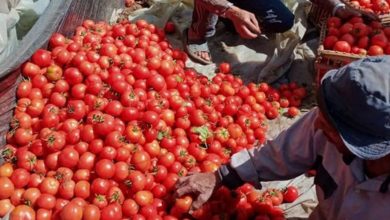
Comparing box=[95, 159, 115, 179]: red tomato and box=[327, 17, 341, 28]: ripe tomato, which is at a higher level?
box=[327, 17, 341, 28]: ripe tomato

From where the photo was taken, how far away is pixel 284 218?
2648 millimetres

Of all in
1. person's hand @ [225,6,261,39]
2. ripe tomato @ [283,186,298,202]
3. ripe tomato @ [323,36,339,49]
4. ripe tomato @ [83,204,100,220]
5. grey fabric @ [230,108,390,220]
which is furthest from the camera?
ripe tomato @ [323,36,339,49]

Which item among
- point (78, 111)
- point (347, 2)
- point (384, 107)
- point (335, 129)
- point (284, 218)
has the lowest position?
point (284, 218)

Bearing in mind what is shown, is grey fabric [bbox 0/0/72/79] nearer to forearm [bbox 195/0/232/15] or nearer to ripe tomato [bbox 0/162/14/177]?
ripe tomato [bbox 0/162/14/177]

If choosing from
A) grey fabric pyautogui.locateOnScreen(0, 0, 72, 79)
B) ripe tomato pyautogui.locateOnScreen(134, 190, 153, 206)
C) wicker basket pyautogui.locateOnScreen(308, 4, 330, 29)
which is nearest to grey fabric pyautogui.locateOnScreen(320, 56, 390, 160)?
ripe tomato pyautogui.locateOnScreen(134, 190, 153, 206)

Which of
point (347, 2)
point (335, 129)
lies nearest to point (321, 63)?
point (347, 2)

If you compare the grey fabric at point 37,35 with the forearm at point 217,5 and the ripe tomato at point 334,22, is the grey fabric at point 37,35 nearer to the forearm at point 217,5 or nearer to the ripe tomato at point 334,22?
the forearm at point 217,5

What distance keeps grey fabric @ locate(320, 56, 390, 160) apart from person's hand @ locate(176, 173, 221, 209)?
0.86m

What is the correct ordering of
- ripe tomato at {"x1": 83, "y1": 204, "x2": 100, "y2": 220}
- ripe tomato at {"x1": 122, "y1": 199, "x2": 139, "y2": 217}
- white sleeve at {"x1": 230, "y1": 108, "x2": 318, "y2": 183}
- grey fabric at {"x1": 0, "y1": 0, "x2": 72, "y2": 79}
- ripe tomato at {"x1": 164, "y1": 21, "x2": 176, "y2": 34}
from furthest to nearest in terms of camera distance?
ripe tomato at {"x1": 164, "y1": 21, "x2": 176, "y2": 34}
grey fabric at {"x1": 0, "y1": 0, "x2": 72, "y2": 79}
ripe tomato at {"x1": 122, "y1": 199, "x2": 139, "y2": 217}
ripe tomato at {"x1": 83, "y1": 204, "x2": 100, "y2": 220}
white sleeve at {"x1": 230, "y1": 108, "x2": 318, "y2": 183}

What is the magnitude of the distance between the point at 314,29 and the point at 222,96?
137cm

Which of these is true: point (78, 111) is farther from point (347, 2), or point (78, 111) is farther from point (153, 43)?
point (347, 2)

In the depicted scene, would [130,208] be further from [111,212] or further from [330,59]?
[330,59]

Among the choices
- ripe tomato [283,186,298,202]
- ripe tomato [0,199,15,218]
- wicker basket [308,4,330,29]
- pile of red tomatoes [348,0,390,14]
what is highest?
pile of red tomatoes [348,0,390,14]

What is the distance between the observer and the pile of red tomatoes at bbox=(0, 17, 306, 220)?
2.53 meters
